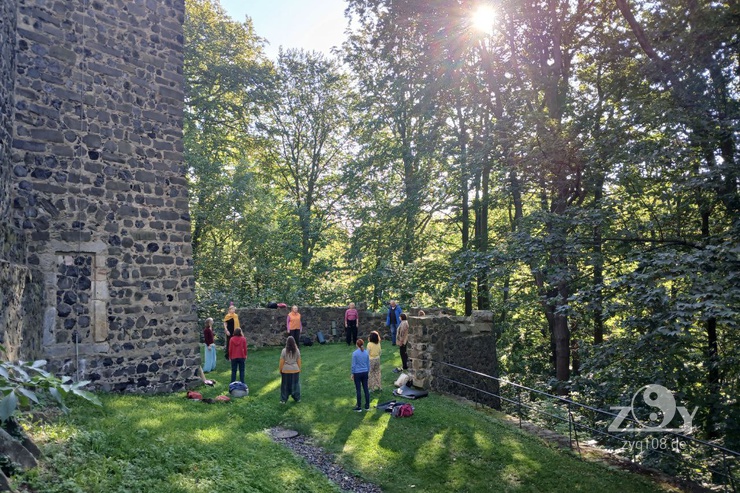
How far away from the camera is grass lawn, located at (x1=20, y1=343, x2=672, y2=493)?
512 cm

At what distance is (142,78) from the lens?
33.5ft

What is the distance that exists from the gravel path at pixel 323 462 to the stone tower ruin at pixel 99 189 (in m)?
2.98

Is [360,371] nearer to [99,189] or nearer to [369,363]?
[369,363]

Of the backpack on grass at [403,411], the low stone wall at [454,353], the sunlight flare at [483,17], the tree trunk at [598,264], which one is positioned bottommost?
the backpack on grass at [403,411]

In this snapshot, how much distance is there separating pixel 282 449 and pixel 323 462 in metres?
0.67

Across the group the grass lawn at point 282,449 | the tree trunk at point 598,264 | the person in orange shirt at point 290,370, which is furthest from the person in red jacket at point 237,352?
the tree trunk at point 598,264

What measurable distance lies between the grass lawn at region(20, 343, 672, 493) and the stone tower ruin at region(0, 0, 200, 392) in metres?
1.25

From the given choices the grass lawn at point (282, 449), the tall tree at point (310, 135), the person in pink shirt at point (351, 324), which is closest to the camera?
the grass lawn at point (282, 449)

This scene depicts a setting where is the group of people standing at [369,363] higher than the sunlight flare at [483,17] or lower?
lower

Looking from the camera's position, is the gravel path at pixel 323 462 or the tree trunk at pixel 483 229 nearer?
the gravel path at pixel 323 462

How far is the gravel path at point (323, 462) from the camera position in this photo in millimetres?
7246

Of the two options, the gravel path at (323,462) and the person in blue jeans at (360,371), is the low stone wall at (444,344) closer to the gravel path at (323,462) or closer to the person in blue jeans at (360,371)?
the person in blue jeans at (360,371)

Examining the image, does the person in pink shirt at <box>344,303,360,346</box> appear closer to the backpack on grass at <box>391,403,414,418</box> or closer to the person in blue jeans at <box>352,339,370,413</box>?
the person in blue jeans at <box>352,339,370,413</box>

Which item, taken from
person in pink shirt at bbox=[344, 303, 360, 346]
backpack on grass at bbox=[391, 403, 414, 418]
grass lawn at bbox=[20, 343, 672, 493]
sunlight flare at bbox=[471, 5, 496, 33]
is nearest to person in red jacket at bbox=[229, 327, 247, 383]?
grass lawn at bbox=[20, 343, 672, 493]
